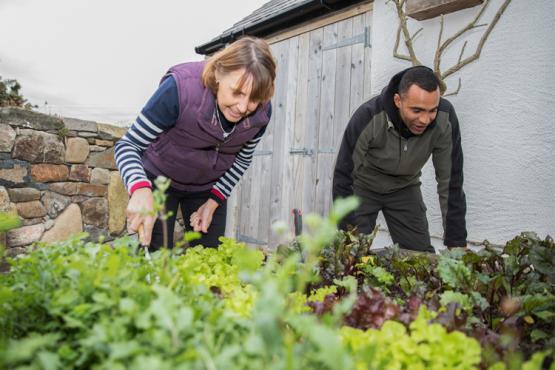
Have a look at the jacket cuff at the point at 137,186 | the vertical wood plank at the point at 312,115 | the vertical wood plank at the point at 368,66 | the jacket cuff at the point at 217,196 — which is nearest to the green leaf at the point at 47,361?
the jacket cuff at the point at 137,186

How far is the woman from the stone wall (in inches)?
85.9

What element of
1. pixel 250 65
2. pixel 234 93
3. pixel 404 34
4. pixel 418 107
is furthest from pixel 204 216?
pixel 404 34

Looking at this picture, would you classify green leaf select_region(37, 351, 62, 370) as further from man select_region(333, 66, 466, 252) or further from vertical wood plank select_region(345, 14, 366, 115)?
vertical wood plank select_region(345, 14, 366, 115)

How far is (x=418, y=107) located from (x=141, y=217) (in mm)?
1872

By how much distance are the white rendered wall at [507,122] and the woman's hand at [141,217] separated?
2.83 metres

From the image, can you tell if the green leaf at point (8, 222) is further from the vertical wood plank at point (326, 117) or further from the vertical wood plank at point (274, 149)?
the vertical wood plank at point (274, 149)

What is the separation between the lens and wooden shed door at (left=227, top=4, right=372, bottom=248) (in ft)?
14.3

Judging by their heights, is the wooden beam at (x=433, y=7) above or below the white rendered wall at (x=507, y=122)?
above

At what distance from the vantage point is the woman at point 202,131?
1.81 metres

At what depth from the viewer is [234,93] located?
184 cm

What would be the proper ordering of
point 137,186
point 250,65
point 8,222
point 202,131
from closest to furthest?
point 8,222 → point 137,186 → point 250,65 → point 202,131

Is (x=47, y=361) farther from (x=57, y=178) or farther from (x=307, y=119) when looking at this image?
(x=307, y=119)

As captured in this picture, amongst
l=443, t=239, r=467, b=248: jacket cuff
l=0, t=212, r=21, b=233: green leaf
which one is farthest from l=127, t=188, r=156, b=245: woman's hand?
l=443, t=239, r=467, b=248: jacket cuff

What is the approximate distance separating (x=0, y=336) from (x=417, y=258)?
1.30m
